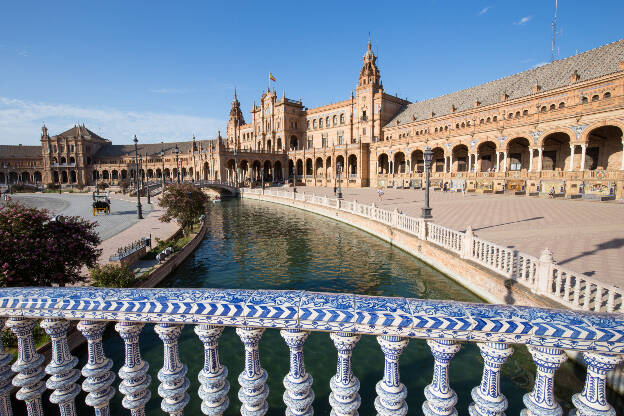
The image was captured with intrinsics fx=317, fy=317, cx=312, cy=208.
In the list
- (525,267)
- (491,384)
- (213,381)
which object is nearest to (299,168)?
(525,267)

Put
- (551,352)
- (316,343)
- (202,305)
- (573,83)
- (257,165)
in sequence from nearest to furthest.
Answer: (551,352)
(202,305)
(316,343)
(573,83)
(257,165)

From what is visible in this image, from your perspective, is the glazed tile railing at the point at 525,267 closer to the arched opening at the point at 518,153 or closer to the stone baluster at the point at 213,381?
the stone baluster at the point at 213,381

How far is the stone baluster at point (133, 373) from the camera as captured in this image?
2.07 meters

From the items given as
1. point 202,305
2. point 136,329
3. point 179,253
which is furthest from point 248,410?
point 179,253

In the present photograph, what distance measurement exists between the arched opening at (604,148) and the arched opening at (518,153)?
18.8 ft

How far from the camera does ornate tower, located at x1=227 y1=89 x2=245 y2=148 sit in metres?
86.0

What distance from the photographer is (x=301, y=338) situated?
6.24 feet

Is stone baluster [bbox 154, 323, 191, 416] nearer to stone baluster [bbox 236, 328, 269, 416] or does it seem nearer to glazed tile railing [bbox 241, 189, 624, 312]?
stone baluster [bbox 236, 328, 269, 416]

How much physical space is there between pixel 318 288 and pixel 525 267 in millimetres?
6163

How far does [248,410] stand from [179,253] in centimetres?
1283

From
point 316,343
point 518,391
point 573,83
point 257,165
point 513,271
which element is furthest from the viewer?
point 257,165

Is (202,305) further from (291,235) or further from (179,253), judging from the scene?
(291,235)

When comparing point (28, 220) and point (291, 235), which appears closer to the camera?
point (28, 220)

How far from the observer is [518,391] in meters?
5.72
